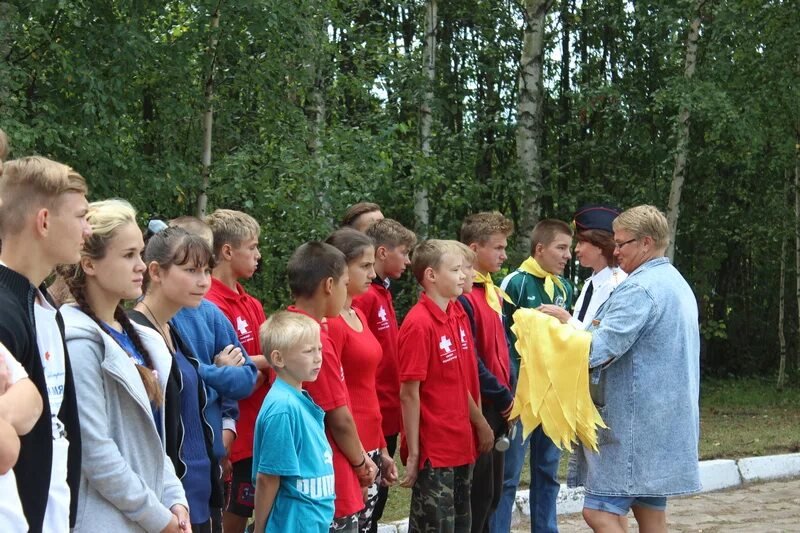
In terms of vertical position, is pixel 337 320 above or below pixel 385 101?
below

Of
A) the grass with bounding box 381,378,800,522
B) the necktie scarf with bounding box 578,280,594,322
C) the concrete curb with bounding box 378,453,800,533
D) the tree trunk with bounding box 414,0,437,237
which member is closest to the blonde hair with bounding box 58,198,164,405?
the grass with bounding box 381,378,800,522

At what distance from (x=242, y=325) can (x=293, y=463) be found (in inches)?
49.5

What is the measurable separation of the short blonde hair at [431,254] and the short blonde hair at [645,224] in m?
1.01

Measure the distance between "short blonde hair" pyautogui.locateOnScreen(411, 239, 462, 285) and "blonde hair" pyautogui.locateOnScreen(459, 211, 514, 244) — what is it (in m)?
0.74

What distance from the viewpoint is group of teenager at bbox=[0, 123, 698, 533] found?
3172 millimetres

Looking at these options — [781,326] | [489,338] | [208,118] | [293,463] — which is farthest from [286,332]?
[781,326]

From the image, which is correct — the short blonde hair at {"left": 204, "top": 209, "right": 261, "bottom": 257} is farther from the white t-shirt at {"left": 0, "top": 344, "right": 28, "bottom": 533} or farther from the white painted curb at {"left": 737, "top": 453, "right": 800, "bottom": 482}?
the white painted curb at {"left": 737, "top": 453, "right": 800, "bottom": 482}

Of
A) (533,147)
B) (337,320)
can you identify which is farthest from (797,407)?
(337,320)

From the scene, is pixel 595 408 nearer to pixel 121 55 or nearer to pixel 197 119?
pixel 121 55

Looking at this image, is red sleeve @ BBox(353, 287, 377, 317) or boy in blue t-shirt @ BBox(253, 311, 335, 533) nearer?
boy in blue t-shirt @ BBox(253, 311, 335, 533)

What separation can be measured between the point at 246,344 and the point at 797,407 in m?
12.0

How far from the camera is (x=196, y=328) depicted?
491 cm

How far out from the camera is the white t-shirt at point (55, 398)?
305cm

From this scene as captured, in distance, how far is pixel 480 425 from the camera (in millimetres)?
6211
